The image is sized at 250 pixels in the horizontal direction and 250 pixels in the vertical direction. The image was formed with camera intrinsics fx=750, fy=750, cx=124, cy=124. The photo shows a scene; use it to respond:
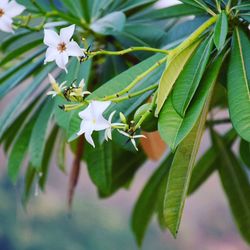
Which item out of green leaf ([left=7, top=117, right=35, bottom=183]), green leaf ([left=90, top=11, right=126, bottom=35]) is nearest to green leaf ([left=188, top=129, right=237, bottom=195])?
green leaf ([left=7, top=117, right=35, bottom=183])

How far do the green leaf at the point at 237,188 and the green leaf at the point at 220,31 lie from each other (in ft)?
2.01

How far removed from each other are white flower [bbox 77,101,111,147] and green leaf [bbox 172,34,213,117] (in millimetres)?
105

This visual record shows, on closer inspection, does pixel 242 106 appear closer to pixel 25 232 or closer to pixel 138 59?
pixel 138 59

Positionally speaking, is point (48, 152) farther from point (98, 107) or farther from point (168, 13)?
point (98, 107)

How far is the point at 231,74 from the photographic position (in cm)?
99

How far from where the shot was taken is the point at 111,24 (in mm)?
1108

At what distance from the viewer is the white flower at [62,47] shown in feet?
2.90

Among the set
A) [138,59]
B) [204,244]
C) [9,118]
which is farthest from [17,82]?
[204,244]

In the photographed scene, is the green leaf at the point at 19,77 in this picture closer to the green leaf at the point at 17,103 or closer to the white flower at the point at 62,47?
the green leaf at the point at 17,103

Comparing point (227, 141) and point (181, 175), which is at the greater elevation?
point (181, 175)

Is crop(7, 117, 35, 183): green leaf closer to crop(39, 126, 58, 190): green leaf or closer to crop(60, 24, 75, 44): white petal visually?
crop(39, 126, 58, 190): green leaf

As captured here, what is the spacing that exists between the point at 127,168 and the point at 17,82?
424 mm

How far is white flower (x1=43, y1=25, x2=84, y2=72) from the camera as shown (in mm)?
885

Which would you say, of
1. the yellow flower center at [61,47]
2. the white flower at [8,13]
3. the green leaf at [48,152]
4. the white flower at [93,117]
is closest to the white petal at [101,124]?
the white flower at [93,117]
